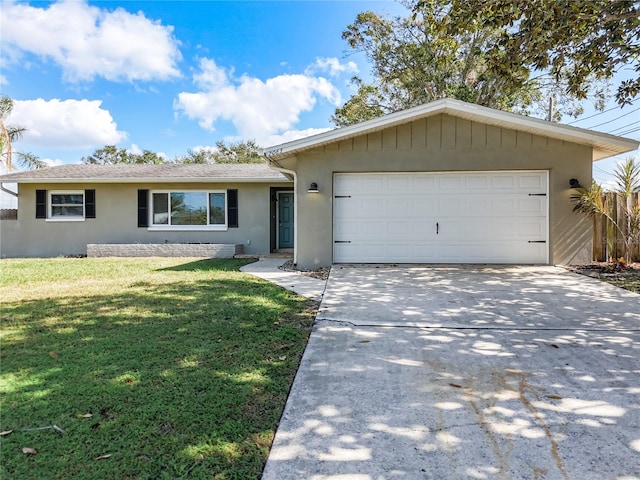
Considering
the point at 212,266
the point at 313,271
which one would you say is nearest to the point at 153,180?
the point at 212,266

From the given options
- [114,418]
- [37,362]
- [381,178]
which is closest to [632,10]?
[381,178]

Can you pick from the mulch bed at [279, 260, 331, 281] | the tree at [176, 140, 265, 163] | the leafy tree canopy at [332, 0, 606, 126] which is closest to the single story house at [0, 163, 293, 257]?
the mulch bed at [279, 260, 331, 281]

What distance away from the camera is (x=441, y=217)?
27.9 ft

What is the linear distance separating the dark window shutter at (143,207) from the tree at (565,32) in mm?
10029

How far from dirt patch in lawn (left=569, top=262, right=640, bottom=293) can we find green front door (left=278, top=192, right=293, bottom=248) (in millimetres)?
8303

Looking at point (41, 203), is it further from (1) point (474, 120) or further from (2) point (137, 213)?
(1) point (474, 120)

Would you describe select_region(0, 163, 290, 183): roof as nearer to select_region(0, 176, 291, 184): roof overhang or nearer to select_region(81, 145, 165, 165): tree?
select_region(0, 176, 291, 184): roof overhang

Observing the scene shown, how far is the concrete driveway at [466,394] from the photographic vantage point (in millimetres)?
1913

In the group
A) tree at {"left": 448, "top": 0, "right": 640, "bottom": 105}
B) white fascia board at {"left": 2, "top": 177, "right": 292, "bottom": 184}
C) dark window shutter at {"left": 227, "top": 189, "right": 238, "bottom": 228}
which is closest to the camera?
tree at {"left": 448, "top": 0, "right": 640, "bottom": 105}

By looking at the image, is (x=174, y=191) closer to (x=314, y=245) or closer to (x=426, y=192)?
(x=314, y=245)

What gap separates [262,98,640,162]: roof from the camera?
7537mm

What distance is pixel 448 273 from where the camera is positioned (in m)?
7.46

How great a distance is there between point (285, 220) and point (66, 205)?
7.34 meters

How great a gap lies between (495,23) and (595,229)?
520 centimetres
